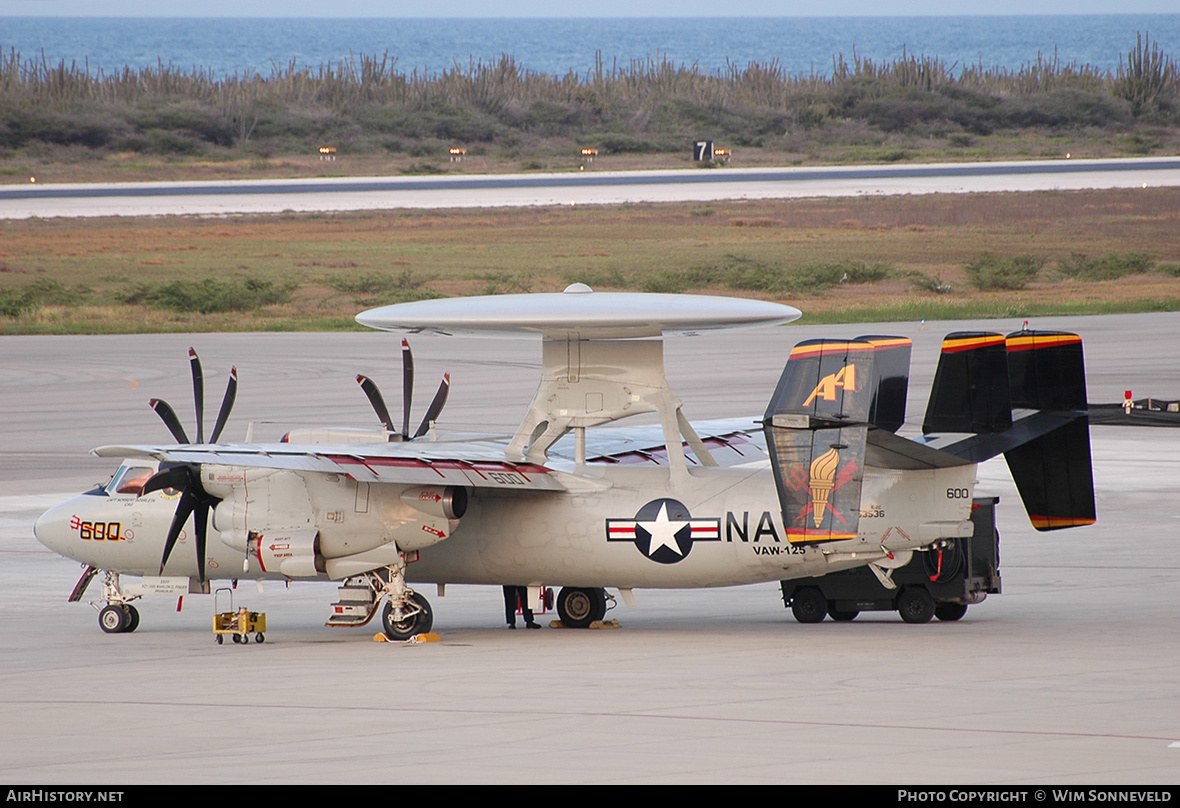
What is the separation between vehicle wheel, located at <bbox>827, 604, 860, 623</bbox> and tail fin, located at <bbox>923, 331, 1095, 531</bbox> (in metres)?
3.15

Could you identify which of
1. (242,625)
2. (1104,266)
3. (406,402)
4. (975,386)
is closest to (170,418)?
(242,625)

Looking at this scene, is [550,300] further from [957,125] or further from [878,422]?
[957,125]

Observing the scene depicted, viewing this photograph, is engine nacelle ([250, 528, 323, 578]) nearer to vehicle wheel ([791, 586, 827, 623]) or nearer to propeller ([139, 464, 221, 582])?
propeller ([139, 464, 221, 582])

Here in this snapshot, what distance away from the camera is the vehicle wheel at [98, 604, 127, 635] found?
1909cm

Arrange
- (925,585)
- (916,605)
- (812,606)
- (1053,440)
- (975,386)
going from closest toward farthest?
(975,386) < (1053,440) < (925,585) < (916,605) < (812,606)

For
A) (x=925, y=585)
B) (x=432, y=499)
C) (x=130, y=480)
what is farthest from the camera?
(x=130, y=480)

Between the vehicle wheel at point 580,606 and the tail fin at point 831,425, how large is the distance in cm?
480

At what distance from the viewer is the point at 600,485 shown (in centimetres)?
1755

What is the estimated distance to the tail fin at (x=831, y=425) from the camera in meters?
14.4

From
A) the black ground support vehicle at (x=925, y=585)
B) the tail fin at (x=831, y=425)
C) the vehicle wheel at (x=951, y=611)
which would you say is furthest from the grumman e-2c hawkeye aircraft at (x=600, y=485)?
the vehicle wheel at (x=951, y=611)

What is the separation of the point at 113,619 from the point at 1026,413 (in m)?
12.5

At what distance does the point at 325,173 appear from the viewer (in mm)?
118688

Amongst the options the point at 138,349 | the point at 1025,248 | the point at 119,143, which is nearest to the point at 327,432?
the point at 138,349

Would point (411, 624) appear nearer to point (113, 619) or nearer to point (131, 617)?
point (131, 617)
